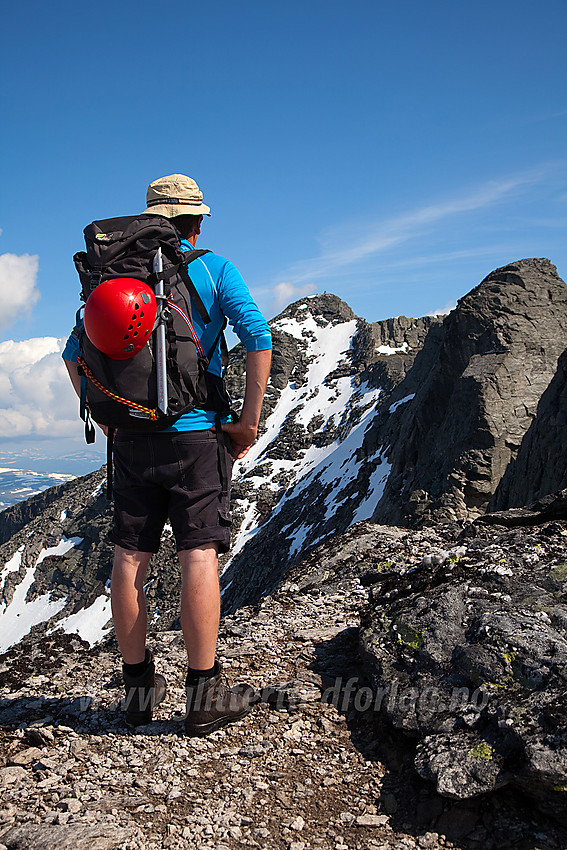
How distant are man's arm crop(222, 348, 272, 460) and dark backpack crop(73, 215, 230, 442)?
0.30 metres

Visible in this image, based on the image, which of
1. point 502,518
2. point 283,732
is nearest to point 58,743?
point 283,732

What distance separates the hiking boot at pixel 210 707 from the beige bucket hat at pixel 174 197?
3.43 m

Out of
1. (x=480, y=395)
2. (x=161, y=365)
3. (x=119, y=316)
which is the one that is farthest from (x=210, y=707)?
(x=480, y=395)

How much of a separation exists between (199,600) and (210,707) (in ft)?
2.74

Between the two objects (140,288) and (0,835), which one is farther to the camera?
(140,288)

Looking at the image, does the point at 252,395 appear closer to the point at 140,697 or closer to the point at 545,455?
the point at 140,697

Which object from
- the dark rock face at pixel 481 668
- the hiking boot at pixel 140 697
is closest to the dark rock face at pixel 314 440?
the dark rock face at pixel 481 668

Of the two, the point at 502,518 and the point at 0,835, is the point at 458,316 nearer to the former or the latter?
the point at 502,518

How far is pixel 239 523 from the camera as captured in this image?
76.9m

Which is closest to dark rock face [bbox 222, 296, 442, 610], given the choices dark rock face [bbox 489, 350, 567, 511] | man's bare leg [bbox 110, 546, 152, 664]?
dark rock face [bbox 489, 350, 567, 511]

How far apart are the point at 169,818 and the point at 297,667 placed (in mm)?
2144

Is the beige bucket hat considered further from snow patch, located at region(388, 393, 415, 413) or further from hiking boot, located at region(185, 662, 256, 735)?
snow patch, located at region(388, 393, 415, 413)

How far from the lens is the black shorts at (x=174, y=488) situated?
4.04m

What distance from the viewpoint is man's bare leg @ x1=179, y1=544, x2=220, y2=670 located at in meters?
4.01
